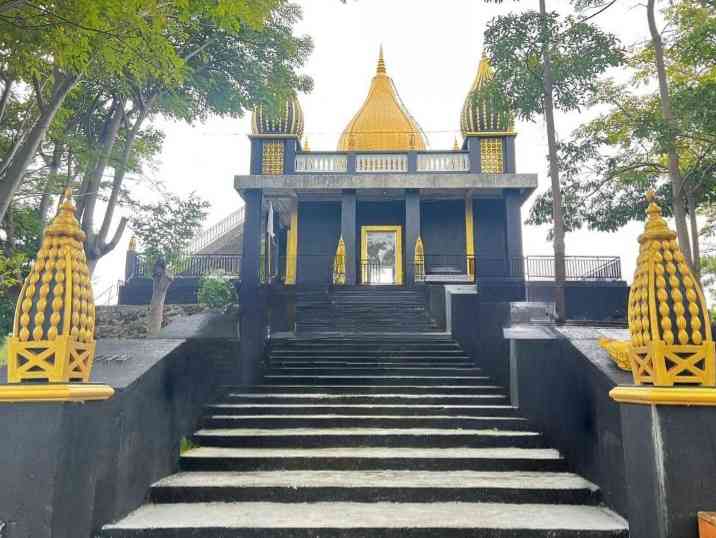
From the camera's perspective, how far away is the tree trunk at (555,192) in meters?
9.49

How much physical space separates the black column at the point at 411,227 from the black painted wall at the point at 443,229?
4.27ft

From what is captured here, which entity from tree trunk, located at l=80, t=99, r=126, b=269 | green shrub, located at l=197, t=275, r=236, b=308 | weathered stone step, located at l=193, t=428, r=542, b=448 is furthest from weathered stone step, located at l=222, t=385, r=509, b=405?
green shrub, located at l=197, t=275, r=236, b=308

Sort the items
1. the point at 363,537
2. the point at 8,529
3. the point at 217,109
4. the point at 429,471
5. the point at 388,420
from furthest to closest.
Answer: the point at 217,109, the point at 388,420, the point at 429,471, the point at 363,537, the point at 8,529

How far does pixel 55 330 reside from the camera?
9.24 ft

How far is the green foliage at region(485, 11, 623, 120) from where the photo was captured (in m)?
9.55

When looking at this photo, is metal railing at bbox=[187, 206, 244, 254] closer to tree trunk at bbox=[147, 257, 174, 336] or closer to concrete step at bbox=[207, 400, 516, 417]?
tree trunk at bbox=[147, 257, 174, 336]

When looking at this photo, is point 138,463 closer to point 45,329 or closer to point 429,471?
point 45,329

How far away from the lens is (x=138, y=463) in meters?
3.47

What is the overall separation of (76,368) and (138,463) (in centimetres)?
94

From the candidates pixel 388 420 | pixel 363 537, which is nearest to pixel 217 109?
pixel 388 420

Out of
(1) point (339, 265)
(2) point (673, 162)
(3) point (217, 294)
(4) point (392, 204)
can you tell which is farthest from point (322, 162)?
(2) point (673, 162)

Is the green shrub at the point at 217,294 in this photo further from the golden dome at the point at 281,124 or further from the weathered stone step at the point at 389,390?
the golden dome at the point at 281,124

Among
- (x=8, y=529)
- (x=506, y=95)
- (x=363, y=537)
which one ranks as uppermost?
(x=506, y=95)

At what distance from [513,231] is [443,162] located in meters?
3.15
